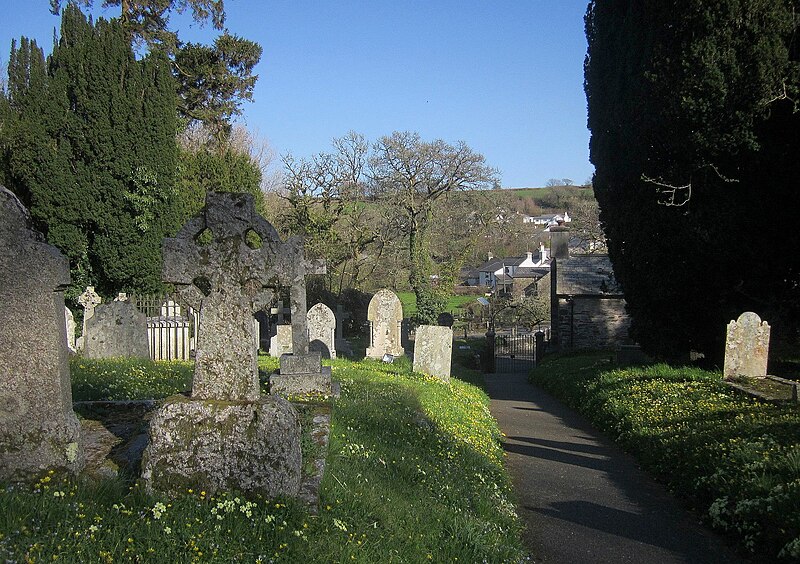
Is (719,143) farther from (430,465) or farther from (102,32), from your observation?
(102,32)

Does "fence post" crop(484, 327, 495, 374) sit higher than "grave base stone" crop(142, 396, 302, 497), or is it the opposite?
"grave base stone" crop(142, 396, 302, 497)

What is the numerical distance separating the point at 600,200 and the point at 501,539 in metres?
16.4

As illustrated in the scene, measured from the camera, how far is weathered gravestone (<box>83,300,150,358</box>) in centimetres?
1462

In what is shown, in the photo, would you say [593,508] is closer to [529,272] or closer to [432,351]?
[432,351]

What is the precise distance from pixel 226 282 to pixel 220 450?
1240 mm

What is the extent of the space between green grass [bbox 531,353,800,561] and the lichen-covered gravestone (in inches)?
236

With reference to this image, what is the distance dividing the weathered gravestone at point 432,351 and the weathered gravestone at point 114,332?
609cm

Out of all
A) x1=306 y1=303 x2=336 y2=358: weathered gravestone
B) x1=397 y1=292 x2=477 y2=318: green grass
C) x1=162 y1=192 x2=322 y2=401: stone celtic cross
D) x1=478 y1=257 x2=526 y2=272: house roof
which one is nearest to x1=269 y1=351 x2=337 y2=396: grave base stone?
x1=162 y1=192 x2=322 y2=401: stone celtic cross

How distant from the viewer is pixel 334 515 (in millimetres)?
5031

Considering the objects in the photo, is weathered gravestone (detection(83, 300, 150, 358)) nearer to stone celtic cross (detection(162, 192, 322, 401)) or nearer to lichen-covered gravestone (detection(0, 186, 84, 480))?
lichen-covered gravestone (detection(0, 186, 84, 480))

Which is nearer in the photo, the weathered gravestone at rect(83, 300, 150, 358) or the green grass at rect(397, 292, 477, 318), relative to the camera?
the weathered gravestone at rect(83, 300, 150, 358)

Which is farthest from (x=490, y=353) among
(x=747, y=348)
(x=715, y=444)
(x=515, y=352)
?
(x=715, y=444)

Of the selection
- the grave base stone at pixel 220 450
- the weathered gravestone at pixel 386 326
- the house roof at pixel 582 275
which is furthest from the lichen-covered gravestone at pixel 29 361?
the house roof at pixel 582 275

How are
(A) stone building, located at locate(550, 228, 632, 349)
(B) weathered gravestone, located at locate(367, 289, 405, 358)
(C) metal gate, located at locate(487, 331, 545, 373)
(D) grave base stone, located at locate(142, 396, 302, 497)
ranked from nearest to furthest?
(D) grave base stone, located at locate(142, 396, 302, 497) → (B) weathered gravestone, located at locate(367, 289, 405, 358) → (C) metal gate, located at locate(487, 331, 545, 373) → (A) stone building, located at locate(550, 228, 632, 349)
